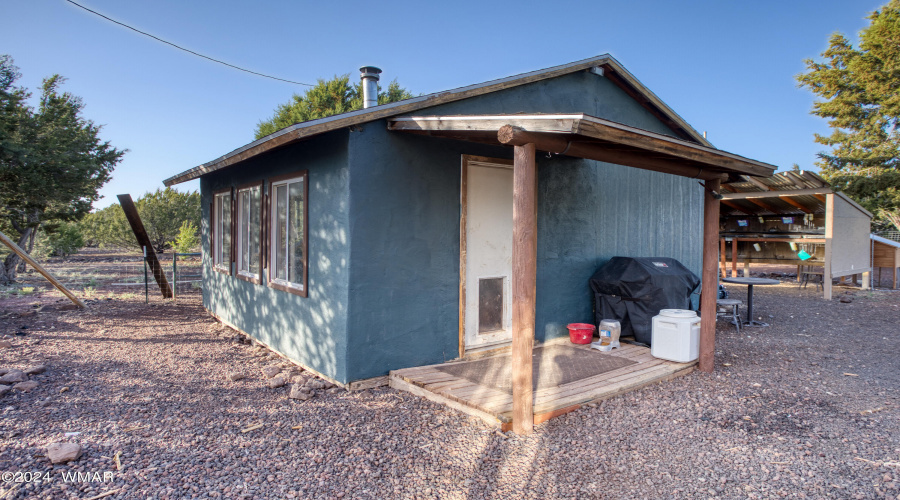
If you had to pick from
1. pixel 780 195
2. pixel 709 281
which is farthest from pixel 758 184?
pixel 709 281

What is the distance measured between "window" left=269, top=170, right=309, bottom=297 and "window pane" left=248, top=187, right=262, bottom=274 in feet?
1.76

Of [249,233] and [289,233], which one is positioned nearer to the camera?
[289,233]

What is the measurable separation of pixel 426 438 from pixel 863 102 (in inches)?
1026

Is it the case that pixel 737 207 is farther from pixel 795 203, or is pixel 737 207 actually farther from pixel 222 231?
pixel 222 231

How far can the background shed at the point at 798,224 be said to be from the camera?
11.5m

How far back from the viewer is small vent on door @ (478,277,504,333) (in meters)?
5.42

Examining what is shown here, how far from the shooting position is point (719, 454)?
3.24 m

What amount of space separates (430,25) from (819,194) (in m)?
12.0

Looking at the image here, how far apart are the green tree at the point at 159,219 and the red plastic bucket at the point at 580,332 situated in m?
20.2

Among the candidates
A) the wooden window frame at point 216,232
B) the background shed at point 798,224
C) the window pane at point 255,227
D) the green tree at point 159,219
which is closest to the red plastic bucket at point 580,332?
the window pane at point 255,227

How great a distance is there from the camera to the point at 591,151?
13.4ft

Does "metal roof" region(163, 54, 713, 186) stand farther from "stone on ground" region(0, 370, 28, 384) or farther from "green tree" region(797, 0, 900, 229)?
"green tree" region(797, 0, 900, 229)

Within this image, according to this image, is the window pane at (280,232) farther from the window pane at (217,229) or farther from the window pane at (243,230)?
the window pane at (217,229)

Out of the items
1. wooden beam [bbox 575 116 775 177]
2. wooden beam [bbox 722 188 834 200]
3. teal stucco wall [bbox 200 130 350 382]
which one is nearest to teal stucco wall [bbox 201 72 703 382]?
teal stucco wall [bbox 200 130 350 382]
